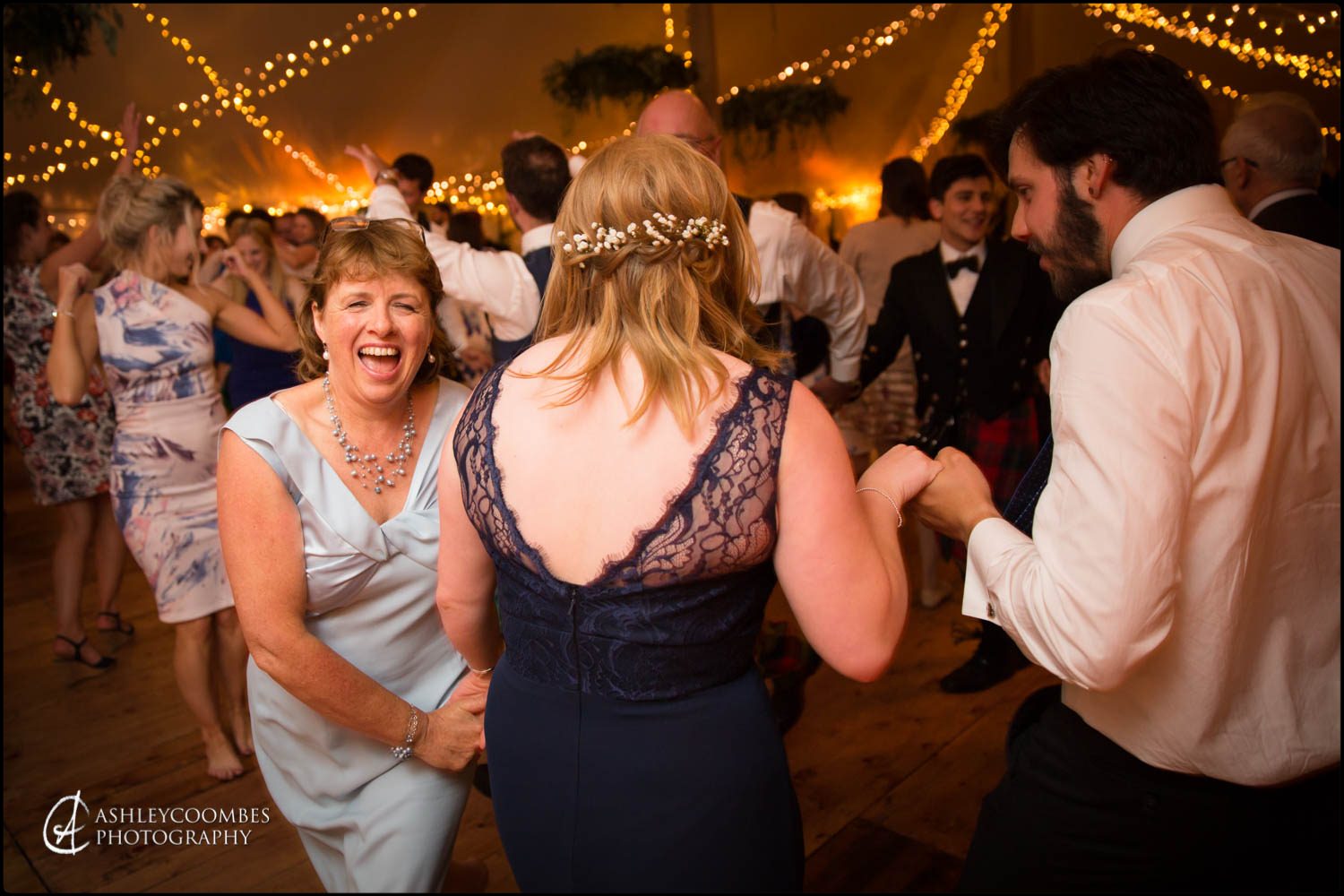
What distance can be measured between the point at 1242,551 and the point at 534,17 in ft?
30.6

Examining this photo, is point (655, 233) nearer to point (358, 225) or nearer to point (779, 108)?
point (358, 225)

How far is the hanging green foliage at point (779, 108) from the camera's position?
28.9ft

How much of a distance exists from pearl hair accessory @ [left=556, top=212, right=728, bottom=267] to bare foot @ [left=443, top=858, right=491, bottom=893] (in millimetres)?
1668

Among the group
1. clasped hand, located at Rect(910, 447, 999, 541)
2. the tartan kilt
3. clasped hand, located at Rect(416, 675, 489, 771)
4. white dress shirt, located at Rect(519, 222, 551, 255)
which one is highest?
white dress shirt, located at Rect(519, 222, 551, 255)

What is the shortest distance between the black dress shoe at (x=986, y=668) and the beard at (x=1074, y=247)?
6.27 feet

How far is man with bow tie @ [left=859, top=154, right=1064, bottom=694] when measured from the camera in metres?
2.94

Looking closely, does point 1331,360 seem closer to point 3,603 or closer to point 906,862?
point 906,862

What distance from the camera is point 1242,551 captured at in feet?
3.97

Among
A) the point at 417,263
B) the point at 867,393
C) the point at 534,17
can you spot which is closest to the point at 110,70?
the point at 534,17

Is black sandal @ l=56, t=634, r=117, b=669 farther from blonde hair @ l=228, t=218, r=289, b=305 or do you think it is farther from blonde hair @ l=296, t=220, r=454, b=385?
blonde hair @ l=296, t=220, r=454, b=385

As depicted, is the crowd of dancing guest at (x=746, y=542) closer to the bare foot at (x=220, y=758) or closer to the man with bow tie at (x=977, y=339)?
the bare foot at (x=220, y=758)

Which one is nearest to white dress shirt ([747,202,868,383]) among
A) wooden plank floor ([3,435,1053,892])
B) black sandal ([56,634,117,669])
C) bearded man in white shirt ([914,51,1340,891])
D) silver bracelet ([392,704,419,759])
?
wooden plank floor ([3,435,1053,892])

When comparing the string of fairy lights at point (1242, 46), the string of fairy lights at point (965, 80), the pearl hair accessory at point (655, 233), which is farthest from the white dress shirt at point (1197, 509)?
the string of fairy lights at point (965, 80)

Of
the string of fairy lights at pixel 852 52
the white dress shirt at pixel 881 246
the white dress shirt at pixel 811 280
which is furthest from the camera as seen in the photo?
the string of fairy lights at pixel 852 52
